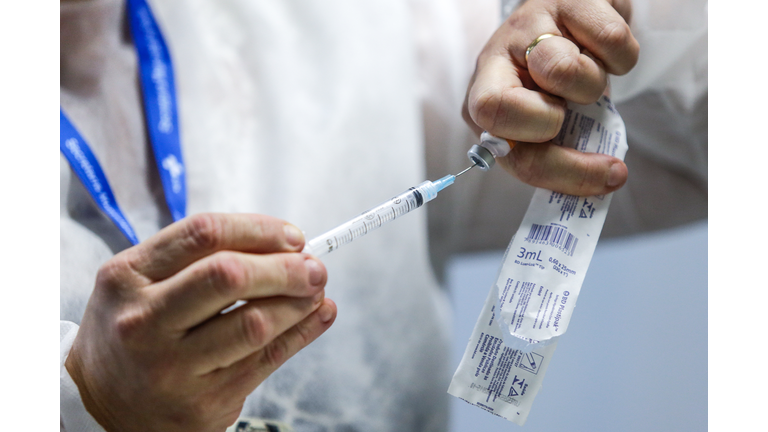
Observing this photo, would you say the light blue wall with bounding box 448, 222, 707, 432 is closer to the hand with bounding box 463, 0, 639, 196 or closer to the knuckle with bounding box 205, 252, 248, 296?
the hand with bounding box 463, 0, 639, 196

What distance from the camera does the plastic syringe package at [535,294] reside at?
1.78 feet

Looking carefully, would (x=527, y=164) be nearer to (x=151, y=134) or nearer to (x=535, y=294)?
(x=535, y=294)

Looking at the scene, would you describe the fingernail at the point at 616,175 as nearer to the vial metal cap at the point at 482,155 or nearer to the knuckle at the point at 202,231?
the vial metal cap at the point at 482,155

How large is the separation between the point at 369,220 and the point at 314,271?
0.13 m

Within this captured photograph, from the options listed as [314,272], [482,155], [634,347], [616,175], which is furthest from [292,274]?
[634,347]

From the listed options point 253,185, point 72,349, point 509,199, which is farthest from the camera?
point 509,199

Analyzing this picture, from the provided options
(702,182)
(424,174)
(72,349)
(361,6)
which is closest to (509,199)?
(424,174)

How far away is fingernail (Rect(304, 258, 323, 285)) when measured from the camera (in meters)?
0.43

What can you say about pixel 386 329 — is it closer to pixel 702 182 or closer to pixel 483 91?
pixel 483 91

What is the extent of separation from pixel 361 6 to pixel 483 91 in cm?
52

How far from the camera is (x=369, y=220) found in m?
0.54

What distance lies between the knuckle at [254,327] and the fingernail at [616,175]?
1.37ft

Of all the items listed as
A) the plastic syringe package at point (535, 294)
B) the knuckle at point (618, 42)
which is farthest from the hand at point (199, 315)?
the knuckle at point (618, 42)

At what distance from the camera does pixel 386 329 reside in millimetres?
887
